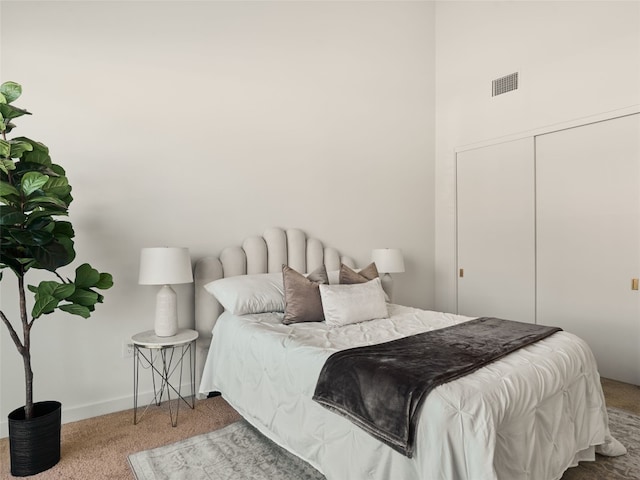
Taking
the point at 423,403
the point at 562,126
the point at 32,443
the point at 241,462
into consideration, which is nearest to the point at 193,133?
the point at 32,443

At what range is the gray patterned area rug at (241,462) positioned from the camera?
6.56ft

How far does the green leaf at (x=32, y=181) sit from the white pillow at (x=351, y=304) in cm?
175

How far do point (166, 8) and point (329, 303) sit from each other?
8.15 ft

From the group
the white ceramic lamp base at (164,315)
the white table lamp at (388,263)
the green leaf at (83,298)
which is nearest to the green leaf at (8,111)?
the green leaf at (83,298)

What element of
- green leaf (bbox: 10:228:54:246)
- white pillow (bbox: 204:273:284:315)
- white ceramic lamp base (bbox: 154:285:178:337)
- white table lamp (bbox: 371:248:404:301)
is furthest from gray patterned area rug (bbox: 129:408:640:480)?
white table lamp (bbox: 371:248:404:301)

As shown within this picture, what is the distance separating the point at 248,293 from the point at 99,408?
127cm

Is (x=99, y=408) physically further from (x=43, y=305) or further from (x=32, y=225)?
(x=32, y=225)

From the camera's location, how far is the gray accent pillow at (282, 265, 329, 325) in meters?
2.75

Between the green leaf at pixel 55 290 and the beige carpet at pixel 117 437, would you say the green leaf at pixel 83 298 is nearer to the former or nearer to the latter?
the green leaf at pixel 55 290

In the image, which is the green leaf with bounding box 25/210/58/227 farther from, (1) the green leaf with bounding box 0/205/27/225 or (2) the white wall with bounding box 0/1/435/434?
(2) the white wall with bounding box 0/1/435/434

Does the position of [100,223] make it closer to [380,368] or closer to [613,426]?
[380,368]

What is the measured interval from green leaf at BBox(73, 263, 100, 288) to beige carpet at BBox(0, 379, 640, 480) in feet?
3.12

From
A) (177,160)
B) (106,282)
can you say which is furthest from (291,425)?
(177,160)

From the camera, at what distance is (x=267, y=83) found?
3453mm
